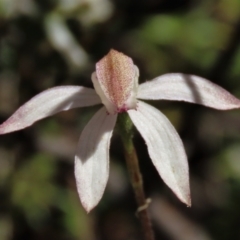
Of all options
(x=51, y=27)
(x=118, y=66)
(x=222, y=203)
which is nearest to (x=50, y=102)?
(x=118, y=66)

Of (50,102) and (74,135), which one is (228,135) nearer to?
(74,135)

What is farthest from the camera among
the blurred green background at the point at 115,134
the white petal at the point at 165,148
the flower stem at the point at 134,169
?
the blurred green background at the point at 115,134

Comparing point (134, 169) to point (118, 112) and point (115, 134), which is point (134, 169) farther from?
point (115, 134)

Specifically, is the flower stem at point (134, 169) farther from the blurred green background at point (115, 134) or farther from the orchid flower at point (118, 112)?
the blurred green background at point (115, 134)

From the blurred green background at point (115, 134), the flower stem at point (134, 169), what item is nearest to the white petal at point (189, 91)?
the flower stem at point (134, 169)

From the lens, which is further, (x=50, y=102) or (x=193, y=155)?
(x=193, y=155)

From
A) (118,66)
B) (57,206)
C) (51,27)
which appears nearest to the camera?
(118,66)
